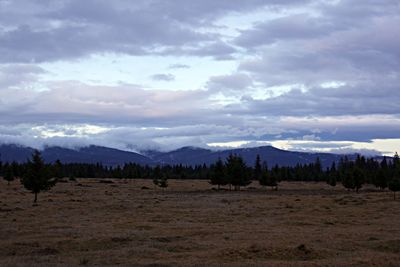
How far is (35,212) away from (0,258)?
2219 centimetres

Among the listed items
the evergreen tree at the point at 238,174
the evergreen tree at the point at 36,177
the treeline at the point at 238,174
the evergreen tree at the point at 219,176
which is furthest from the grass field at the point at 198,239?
the evergreen tree at the point at 219,176

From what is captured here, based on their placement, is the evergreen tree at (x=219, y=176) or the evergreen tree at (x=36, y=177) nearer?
the evergreen tree at (x=36, y=177)

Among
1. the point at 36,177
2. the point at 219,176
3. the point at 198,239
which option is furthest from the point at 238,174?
the point at 198,239

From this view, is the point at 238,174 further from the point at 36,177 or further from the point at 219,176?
the point at 36,177

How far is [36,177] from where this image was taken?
56625mm

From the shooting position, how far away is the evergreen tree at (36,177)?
185 feet

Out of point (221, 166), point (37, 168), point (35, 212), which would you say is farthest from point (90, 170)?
point (35, 212)

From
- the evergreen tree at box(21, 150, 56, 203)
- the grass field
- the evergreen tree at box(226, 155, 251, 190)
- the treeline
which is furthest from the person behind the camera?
the evergreen tree at box(226, 155, 251, 190)

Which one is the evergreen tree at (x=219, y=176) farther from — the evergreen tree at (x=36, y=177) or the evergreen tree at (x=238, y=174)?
the evergreen tree at (x=36, y=177)

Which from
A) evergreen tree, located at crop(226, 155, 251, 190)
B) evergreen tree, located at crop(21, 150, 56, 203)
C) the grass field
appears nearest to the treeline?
evergreen tree, located at crop(226, 155, 251, 190)

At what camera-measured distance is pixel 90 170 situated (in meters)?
188

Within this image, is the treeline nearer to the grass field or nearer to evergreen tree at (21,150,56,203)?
evergreen tree at (21,150,56,203)

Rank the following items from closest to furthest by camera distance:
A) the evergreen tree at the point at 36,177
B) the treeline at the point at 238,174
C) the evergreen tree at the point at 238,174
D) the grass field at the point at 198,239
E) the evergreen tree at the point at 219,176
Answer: the grass field at the point at 198,239
the evergreen tree at the point at 36,177
the treeline at the point at 238,174
the evergreen tree at the point at 238,174
the evergreen tree at the point at 219,176

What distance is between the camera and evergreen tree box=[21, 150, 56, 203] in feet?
185
